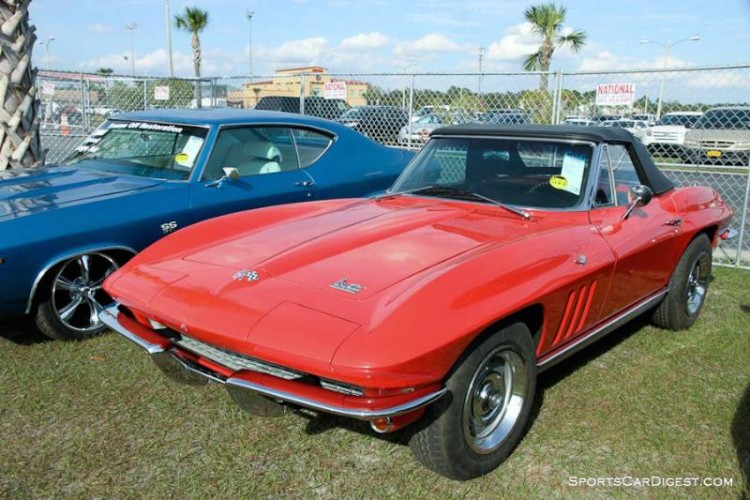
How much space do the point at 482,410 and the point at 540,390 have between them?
3.07 feet

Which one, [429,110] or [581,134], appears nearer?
[581,134]

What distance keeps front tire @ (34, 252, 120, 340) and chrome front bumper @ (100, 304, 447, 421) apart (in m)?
0.97

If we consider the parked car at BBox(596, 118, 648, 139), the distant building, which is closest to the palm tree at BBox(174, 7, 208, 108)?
the distant building

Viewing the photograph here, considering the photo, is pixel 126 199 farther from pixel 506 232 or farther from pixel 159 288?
pixel 506 232

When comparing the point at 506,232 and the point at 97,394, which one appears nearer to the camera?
the point at 506,232

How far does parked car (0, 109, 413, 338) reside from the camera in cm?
369

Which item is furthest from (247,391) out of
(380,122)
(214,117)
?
(380,122)

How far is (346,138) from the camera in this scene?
571cm

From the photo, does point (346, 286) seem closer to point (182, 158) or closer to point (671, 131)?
point (182, 158)

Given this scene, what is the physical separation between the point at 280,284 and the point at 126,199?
2.10m

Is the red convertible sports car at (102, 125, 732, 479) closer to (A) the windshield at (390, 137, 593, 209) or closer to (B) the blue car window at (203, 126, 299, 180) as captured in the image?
(A) the windshield at (390, 137, 593, 209)

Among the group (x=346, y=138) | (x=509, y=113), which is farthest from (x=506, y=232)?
(x=509, y=113)

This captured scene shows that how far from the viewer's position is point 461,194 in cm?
372

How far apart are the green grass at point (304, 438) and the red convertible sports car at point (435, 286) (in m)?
0.30
